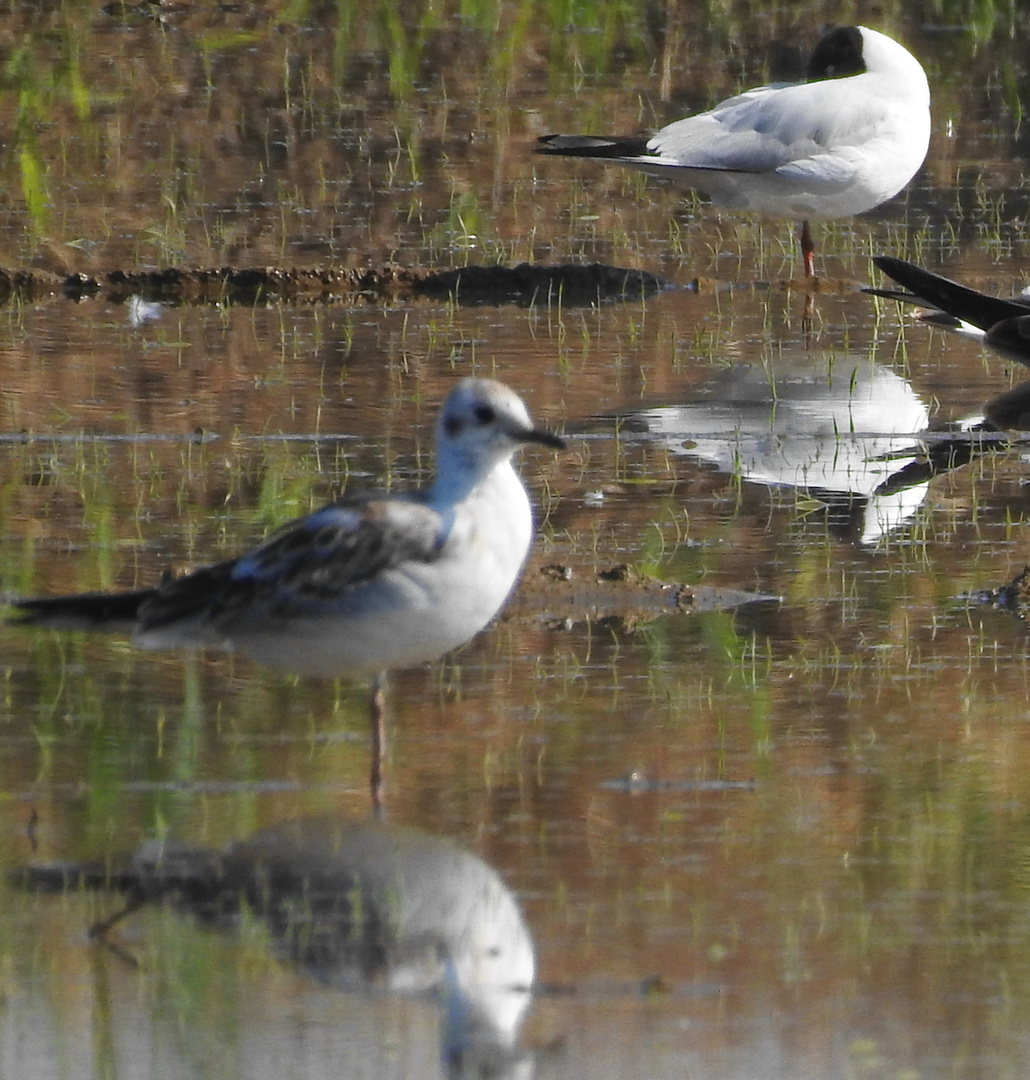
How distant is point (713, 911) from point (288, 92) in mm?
12159

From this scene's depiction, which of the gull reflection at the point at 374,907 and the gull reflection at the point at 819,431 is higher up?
the gull reflection at the point at 819,431

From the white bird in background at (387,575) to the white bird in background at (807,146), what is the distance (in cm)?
644

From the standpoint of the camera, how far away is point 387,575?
461 centimetres

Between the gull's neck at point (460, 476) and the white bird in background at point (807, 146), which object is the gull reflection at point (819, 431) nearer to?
the white bird in background at point (807, 146)

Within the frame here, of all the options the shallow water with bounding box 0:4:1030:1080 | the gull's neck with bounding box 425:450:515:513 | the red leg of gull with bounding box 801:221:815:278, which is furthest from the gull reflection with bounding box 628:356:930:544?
the gull's neck with bounding box 425:450:515:513

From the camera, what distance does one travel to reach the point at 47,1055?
3529mm

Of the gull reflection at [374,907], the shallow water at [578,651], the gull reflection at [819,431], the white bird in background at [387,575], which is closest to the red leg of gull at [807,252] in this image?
the shallow water at [578,651]

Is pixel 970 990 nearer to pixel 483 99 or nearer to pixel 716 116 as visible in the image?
pixel 716 116

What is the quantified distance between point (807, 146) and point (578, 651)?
19.1 ft

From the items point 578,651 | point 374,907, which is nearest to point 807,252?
point 578,651

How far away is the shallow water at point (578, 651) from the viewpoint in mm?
3705

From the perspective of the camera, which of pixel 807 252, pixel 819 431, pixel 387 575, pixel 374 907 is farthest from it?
pixel 807 252

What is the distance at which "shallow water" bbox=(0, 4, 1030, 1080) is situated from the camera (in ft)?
12.2

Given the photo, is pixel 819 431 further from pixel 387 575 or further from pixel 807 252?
pixel 387 575
